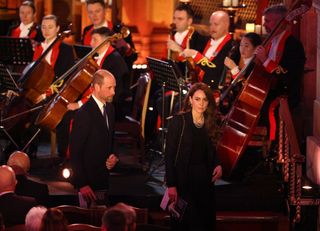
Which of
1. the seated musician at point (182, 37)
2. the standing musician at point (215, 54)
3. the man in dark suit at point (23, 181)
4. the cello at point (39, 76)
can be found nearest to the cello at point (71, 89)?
the cello at point (39, 76)

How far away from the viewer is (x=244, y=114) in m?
10.1

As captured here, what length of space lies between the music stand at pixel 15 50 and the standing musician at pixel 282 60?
110 inches

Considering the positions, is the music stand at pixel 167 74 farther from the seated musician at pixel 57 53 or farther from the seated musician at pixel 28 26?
the seated musician at pixel 28 26

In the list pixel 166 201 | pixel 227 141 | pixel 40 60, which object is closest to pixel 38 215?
pixel 166 201

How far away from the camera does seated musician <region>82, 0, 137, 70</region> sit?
11.8 meters

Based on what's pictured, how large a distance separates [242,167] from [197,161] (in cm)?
190

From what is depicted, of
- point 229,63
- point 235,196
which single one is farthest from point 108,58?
point 235,196

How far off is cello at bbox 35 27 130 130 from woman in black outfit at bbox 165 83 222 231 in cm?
195

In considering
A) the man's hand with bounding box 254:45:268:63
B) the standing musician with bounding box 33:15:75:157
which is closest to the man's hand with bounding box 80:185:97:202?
the man's hand with bounding box 254:45:268:63

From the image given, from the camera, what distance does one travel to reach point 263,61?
1000cm

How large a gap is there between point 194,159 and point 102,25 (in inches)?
145

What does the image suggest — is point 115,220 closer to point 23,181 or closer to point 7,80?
point 23,181

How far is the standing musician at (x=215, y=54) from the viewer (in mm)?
10883

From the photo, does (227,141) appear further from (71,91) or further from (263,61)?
(71,91)
